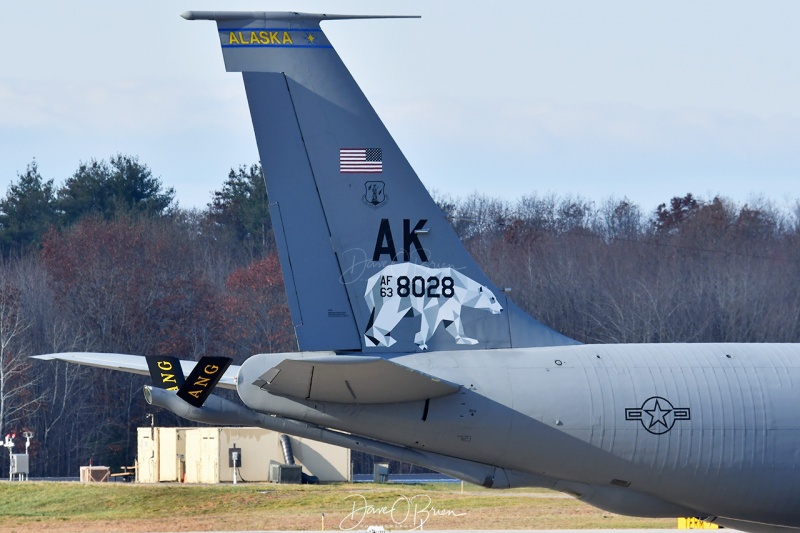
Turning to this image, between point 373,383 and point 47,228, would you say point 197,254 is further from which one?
point 373,383

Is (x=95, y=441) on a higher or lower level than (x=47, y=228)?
lower

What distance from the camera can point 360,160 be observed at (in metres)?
17.7

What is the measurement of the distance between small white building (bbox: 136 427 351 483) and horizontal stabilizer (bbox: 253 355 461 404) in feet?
89.3

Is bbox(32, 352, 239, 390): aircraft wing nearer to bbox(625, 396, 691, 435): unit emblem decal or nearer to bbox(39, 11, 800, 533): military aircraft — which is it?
bbox(39, 11, 800, 533): military aircraft

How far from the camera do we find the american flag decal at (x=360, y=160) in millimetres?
17562

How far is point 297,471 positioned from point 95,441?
25539 mm

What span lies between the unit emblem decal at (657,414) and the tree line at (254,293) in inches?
1521

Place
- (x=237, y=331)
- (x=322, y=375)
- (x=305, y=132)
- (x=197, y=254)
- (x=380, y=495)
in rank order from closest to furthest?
1. (x=322, y=375)
2. (x=305, y=132)
3. (x=380, y=495)
4. (x=237, y=331)
5. (x=197, y=254)

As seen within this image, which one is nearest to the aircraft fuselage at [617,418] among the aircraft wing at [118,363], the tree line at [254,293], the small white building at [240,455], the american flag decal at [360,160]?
the american flag decal at [360,160]

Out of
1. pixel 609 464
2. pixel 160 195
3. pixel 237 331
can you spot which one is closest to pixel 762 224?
pixel 237 331

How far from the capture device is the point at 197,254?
81312 millimetres

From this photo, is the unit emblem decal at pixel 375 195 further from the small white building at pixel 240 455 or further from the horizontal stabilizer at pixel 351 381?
the small white building at pixel 240 455

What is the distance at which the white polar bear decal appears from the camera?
17.7 metres

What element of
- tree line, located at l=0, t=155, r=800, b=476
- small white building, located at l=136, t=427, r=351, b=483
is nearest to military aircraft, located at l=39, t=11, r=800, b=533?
small white building, located at l=136, t=427, r=351, b=483
